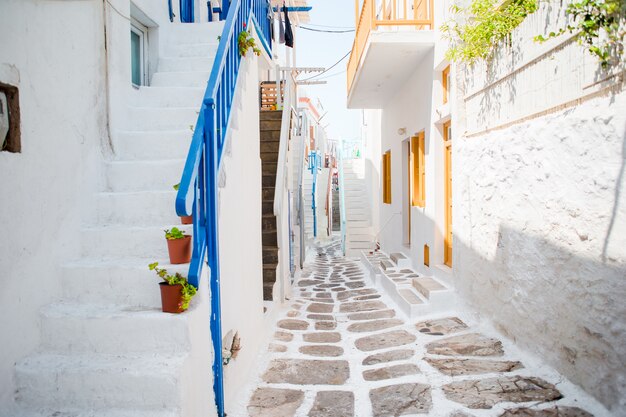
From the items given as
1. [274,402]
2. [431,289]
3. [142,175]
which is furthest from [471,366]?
[142,175]

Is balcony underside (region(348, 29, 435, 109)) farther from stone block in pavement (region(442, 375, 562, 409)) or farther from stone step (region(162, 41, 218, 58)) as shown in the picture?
stone block in pavement (region(442, 375, 562, 409))

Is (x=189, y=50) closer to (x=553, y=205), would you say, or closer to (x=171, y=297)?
(x=171, y=297)

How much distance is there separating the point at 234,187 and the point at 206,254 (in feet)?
3.13

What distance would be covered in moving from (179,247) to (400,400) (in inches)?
80.6

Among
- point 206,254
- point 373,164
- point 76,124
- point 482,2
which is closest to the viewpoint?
point 206,254

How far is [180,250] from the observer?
2.64 metres

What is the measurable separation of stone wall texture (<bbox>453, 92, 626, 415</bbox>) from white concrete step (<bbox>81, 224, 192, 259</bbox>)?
9.25 ft

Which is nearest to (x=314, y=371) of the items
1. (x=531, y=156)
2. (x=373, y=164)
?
(x=531, y=156)

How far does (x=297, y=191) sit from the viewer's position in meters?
9.50

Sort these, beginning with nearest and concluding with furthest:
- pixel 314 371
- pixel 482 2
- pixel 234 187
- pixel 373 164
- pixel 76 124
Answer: pixel 76 124
pixel 234 187
pixel 314 371
pixel 482 2
pixel 373 164

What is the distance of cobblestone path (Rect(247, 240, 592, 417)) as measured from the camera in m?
3.14

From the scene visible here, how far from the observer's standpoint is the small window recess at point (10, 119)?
240 centimetres

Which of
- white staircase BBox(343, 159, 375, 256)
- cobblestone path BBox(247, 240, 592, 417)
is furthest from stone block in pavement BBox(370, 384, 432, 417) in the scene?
white staircase BBox(343, 159, 375, 256)

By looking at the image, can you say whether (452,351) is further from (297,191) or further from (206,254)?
(297,191)
